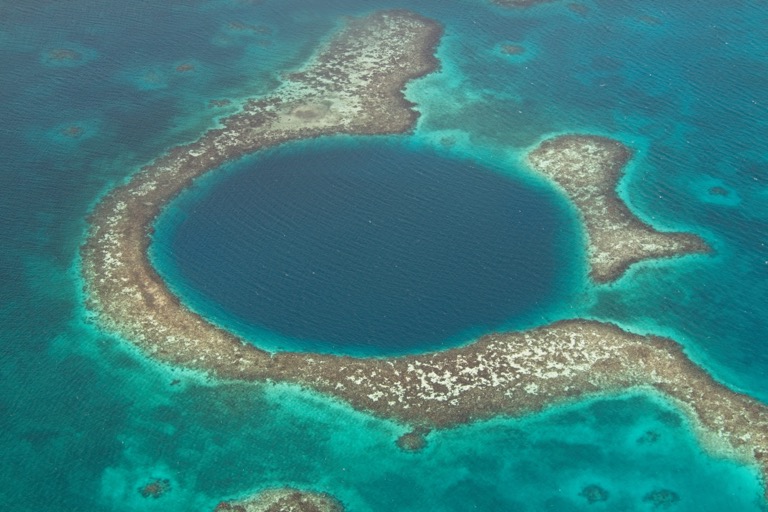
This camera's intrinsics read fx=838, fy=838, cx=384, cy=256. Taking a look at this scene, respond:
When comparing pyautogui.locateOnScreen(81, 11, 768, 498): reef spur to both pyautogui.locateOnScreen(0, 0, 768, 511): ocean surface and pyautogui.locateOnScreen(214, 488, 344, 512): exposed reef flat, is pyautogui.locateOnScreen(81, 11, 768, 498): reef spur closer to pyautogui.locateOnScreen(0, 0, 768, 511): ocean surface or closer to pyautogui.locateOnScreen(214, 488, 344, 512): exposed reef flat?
pyautogui.locateOnScreen(0, 0, 768, 511): ocean surface

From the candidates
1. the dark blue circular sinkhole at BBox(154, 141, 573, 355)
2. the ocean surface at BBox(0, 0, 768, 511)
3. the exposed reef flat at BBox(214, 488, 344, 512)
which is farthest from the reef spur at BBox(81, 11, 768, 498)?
the exposed reef flat at BBox(214, 488, 344, 512)

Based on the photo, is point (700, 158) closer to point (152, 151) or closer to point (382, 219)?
point (382, 219)

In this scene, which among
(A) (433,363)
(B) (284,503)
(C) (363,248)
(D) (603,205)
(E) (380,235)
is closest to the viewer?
(B) (284,503)

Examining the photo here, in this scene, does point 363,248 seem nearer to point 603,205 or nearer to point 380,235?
point 380,235

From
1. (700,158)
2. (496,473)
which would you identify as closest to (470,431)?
(496,473)

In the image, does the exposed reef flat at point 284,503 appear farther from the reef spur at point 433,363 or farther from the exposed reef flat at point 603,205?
the exposed reef flat at point 603,205

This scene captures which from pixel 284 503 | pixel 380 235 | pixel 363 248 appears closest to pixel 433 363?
pixel 363 248
